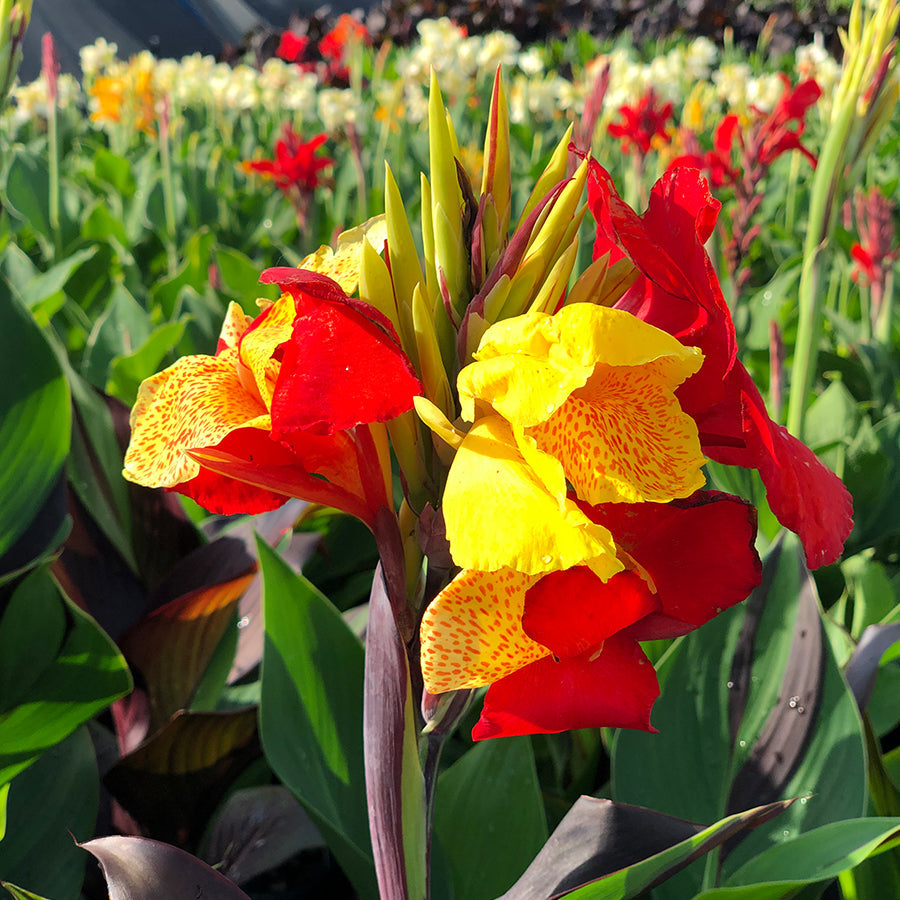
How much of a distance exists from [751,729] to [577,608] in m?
0.34

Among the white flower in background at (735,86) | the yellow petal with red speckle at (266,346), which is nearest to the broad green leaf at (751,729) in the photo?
the yellow petal with red speckle at (266,346)

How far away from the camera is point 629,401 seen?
382 mm

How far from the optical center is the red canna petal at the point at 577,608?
1.17 ft

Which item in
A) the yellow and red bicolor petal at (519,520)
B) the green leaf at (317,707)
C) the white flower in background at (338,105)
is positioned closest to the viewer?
the yellow and red bicolor petal at (519,520)

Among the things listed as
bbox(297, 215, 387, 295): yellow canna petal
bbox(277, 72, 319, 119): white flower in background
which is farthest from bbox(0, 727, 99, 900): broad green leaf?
bbox(277, 72, 319, 119): white flower in background

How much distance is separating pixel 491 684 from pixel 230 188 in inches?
111

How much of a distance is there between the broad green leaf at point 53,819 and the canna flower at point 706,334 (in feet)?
1.73

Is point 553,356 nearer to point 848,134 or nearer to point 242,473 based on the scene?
point 242,473

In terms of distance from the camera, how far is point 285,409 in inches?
14.1

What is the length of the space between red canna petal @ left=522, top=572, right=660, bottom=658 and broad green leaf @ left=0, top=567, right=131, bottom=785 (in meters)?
0.39

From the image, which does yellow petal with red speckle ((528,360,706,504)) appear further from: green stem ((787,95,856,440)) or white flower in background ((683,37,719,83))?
white flower in background ((683,37,719,83))

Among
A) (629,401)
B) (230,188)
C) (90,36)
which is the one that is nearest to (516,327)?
(629,401)

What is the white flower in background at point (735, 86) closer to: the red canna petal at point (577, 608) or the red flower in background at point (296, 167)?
the red flower in background at point (296, 167)

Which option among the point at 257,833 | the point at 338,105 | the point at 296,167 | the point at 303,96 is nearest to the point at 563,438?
the point at 257,833
